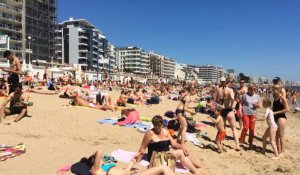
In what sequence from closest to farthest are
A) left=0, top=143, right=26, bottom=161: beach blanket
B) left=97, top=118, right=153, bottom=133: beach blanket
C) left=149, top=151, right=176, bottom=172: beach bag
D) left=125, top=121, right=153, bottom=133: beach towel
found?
left=149, top=151, right=176, bottom=172: beach bag
left=0, top=143, right=26, bottom=161: beach blanket
left=125, top=121, right=153, bottom=133: beach towel
left=97, top=118, right=153, bottom=133: beach blanket

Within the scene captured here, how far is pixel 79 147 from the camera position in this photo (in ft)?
21.0

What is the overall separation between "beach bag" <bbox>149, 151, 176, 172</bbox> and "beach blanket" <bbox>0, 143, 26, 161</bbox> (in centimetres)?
260

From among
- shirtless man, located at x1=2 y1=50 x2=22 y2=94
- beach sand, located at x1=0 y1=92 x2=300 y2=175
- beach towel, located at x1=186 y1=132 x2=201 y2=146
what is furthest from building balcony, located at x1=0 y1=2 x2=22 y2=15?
beach towel, located at x1=186 y1=132 x2=201 y2=146

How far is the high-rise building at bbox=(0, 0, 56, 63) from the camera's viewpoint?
190 ft

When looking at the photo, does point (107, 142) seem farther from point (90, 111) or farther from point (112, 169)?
point (90, 111)

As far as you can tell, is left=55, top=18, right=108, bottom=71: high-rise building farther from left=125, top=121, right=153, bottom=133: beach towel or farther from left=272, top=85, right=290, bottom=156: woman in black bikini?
left=272, top=85, right=290, bottom=156: woman in black bikini

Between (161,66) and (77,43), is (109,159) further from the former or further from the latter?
(161,66)

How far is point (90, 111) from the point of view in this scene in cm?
1078

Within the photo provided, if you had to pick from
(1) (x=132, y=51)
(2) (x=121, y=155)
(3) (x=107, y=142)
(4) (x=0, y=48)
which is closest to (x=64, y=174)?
(2) (x=121, y=155)

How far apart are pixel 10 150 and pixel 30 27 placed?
211 feet

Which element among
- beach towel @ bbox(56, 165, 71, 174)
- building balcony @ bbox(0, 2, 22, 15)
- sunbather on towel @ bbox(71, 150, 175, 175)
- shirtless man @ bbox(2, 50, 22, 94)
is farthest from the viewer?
building balcony @ bbox(0, 2, 22, 15)

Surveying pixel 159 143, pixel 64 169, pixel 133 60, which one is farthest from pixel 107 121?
pixel 133 60

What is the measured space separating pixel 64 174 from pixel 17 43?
6117cm

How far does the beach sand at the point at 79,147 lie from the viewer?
18.0 ft
